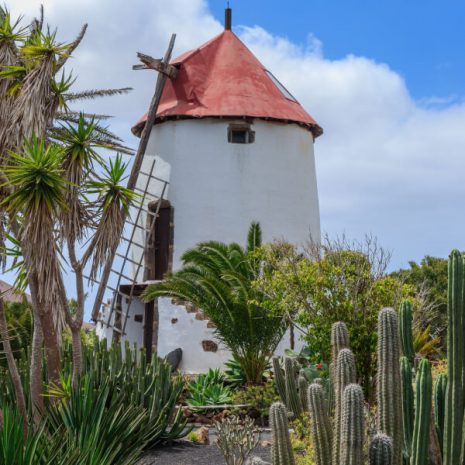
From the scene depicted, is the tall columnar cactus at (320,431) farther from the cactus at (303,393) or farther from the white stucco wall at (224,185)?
the white stucco wall at (224,185)

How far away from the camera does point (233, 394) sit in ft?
64.8

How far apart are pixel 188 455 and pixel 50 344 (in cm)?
263

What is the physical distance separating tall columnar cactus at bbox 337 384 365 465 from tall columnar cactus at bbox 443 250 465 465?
104 centimetres

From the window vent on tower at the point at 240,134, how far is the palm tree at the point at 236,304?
5.22 meters

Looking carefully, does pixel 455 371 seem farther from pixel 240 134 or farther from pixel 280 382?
pixel 240 134

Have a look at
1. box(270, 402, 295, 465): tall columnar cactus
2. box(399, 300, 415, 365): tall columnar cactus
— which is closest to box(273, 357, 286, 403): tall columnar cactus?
box(399, 300, 415, 365): tall columnar cactus

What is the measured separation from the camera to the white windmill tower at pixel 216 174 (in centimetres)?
2603

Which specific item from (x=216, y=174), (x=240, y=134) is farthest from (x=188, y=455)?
(x=240, y=134)

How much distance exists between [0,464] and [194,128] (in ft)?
→ 63.8

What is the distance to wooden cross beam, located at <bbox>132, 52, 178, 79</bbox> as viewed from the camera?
26.4m

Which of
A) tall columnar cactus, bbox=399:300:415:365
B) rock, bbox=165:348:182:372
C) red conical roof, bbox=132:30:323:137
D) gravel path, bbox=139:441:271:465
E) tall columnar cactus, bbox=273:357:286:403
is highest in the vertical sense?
red conical roof, bbox=132:30:323:137

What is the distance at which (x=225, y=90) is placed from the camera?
27.1 meters

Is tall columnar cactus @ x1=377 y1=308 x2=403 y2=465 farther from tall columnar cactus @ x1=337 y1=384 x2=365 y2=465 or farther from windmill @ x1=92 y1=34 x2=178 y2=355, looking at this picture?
windmill @ x1=92 y1=34 x2=178 y2=355

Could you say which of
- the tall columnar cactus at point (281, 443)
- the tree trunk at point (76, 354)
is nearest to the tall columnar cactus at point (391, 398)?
the tall columnar cactus at point (281, 443)
